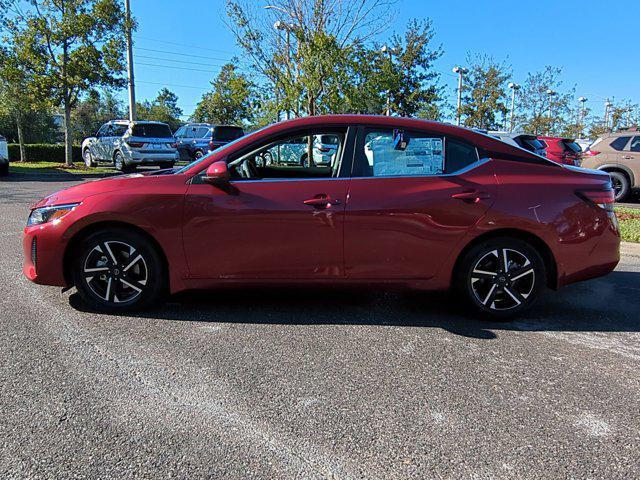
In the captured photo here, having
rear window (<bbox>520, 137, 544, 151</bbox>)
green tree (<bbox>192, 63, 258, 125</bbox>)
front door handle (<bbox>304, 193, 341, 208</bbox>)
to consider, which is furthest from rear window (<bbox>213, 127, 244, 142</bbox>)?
front door handle (<bbox>304, 193, 341, 208</bbox>)

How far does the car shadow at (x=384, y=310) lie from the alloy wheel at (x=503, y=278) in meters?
0.21

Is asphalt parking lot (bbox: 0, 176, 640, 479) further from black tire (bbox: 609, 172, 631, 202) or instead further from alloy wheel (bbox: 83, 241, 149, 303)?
black tire (bbox: 609, 172, 631, 202)

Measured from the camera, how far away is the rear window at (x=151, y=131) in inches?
699

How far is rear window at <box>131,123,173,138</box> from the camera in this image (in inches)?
699

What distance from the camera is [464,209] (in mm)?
3965

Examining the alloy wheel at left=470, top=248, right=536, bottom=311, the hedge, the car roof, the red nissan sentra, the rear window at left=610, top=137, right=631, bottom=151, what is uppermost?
the hedge

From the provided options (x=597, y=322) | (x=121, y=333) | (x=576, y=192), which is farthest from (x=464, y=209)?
(x=121, y=333)

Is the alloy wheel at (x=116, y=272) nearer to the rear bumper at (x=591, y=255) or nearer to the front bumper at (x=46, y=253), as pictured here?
the front bumper at (x=46, y=253)

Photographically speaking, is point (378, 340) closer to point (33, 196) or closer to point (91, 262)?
point (91, 262)

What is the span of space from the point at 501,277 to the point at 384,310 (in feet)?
3.39

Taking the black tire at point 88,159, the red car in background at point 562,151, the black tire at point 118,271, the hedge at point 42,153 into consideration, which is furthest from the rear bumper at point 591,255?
the hedge at point 42,153

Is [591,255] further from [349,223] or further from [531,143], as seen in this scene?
[531,143]

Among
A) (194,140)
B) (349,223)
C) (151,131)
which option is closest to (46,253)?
(349,223)

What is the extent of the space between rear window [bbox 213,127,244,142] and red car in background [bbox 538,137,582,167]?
12.6 m
